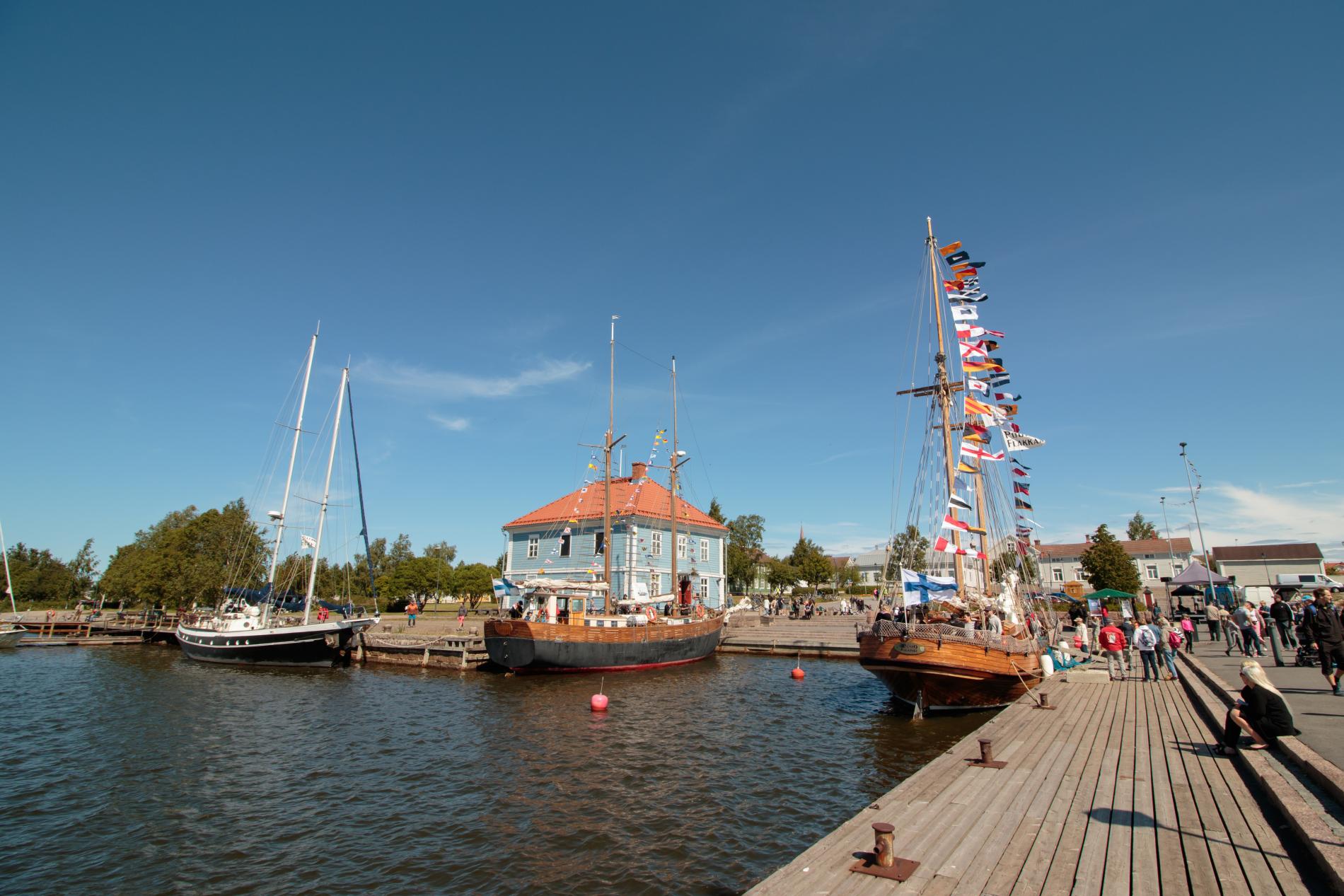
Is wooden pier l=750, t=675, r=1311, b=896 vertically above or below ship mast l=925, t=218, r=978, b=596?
below

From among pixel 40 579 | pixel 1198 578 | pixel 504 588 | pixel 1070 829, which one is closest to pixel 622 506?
pixel 504 588

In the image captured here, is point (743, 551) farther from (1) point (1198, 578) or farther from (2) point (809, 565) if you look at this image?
(1) point (1198, 578)

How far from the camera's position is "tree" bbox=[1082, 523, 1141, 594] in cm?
5259

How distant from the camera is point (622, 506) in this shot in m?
43.9

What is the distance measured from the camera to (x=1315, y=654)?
1742 centimetres

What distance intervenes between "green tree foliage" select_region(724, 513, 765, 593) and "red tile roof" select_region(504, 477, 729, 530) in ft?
75.5

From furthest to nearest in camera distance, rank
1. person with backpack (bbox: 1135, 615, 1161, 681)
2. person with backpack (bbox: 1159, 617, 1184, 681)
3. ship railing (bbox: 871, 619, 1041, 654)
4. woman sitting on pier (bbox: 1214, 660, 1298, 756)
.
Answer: person with backpack (bbox: 1159, 617, 1184, 681), person with backpack (bbox: 1135, 615, 1161, 681), ship railing (bbox: 871, 619, 1041, 654), woman sitting on pier (bbox: 1214, 660, 1298, 756)

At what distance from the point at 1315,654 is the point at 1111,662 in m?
5.11

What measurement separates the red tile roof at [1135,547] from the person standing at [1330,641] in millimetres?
76883

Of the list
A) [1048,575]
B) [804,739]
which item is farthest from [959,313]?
[1048,575]

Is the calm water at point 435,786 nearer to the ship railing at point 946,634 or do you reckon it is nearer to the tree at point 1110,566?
the ship railing at point 946,634

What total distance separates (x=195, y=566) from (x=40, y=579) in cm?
4968

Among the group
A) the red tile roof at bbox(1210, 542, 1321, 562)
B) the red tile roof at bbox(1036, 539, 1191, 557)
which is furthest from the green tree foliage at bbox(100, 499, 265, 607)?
the red tile roof at bbox(1210, 542, 1321, 562)

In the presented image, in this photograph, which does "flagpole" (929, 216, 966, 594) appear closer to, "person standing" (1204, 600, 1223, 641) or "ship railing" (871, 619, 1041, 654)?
"ship railing" (871, 619, 1041, 654)
